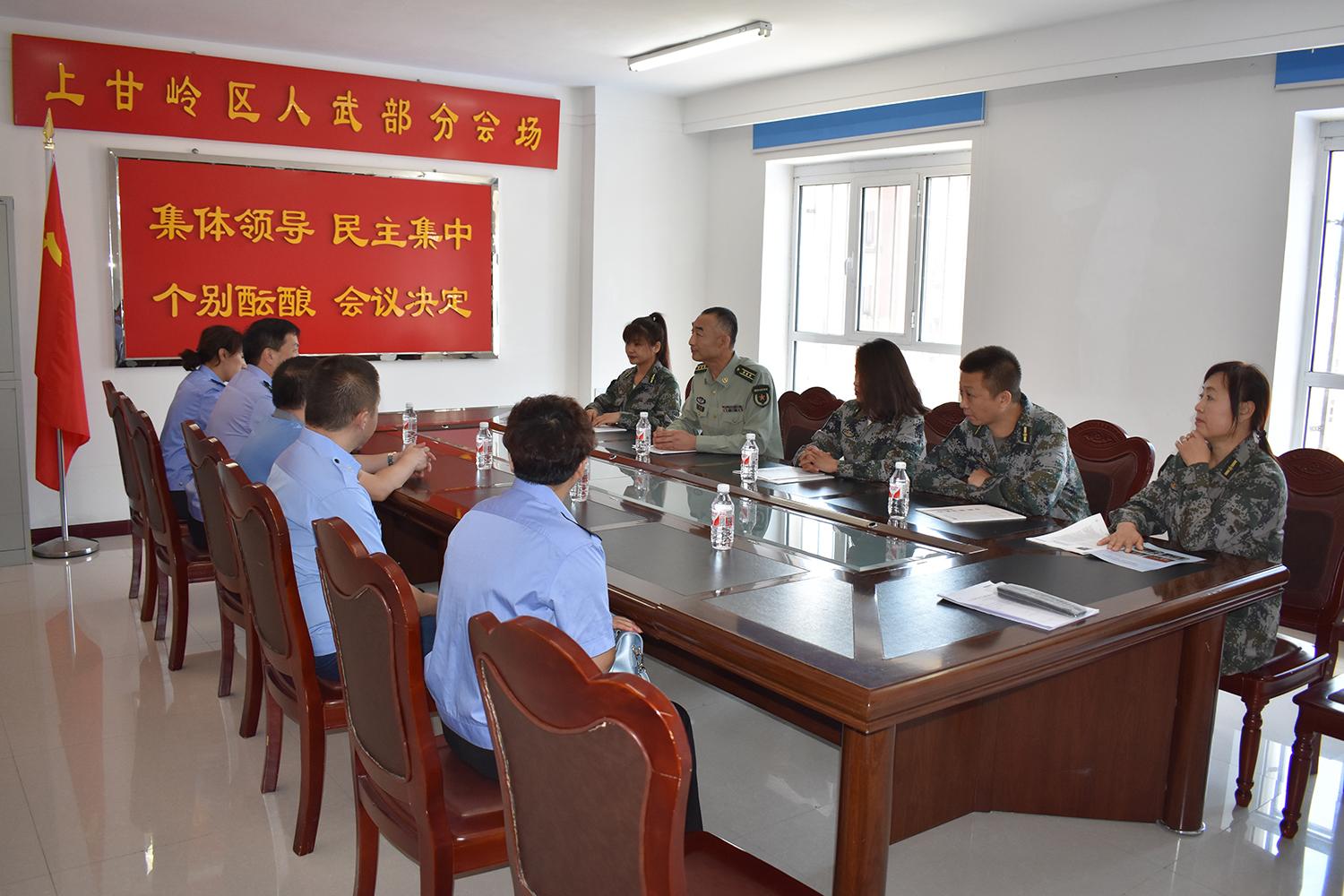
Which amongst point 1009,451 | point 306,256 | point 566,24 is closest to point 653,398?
point 566,24

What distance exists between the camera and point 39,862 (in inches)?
98.7

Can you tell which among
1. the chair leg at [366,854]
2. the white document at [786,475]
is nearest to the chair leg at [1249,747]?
the white document at [786,475]

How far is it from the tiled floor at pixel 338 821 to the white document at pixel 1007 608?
79 cm

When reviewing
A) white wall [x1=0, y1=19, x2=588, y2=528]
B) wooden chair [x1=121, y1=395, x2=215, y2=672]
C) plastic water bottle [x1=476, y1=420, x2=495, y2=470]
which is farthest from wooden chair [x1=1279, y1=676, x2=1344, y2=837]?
white wall [x1=0, y1=19, x2=588, y2=528]

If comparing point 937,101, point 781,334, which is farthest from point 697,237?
point 937,101

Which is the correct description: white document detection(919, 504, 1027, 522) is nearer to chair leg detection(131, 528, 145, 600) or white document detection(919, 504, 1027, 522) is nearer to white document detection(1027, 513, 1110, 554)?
white document detection(1027, 513, 1110, 554)

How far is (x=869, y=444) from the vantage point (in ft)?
13.0

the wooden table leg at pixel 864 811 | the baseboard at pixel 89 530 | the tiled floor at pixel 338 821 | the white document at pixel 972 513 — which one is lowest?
the tiled floor at pixel 338 821

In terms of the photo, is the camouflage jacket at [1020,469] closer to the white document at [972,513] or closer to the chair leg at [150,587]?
the white document at [972,513]

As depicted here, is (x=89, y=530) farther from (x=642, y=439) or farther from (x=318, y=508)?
(x=318, y=508)

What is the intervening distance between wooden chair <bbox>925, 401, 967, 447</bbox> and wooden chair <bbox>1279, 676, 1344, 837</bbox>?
72.9 inches

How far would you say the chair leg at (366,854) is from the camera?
216cm

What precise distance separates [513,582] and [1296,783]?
2.15 m

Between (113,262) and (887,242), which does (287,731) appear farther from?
(887,242)
